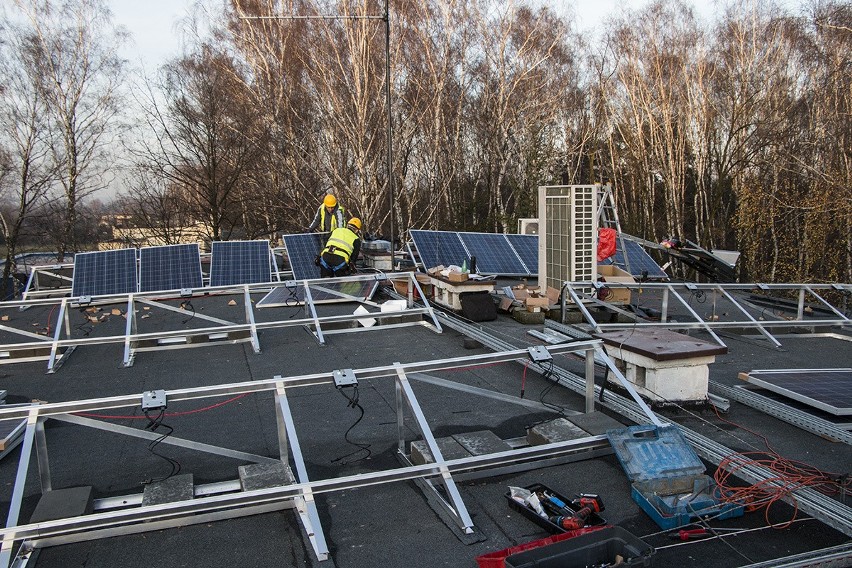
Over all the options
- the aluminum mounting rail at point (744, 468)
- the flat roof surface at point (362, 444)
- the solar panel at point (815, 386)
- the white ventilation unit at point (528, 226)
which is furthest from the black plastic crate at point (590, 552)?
the white ventilation unit at point (528, 226)

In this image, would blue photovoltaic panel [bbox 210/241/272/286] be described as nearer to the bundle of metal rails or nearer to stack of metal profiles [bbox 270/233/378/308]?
stack of metal profiles [bbox 270/233/378/308]

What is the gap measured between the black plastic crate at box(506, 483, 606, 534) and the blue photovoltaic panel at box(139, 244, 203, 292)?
37.0 ft

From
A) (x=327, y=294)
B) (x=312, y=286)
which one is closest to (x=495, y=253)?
(x=327, y=294)

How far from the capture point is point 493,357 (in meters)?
5.55

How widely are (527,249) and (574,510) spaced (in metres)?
14.4

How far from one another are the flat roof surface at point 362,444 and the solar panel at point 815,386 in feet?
1.49

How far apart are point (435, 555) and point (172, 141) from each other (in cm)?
2973

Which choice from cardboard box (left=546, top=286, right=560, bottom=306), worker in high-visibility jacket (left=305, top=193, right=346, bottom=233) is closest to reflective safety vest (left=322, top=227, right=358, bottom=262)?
worker in high-visibility jacket (left=305, top=193, right=346, bottom=233)

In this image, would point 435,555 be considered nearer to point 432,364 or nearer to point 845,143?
point 432,364

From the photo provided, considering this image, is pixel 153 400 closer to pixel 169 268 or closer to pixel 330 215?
pixel 169 268

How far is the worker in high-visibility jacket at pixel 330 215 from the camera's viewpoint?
50.5 feet

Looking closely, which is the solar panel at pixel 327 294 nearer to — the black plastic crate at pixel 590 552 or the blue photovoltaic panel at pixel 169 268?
the blue photovoltaic panel at pixel 169 268

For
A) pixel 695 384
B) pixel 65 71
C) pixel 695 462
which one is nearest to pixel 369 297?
pixel 695 384

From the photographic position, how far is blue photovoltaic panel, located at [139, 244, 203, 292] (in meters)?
14.4
